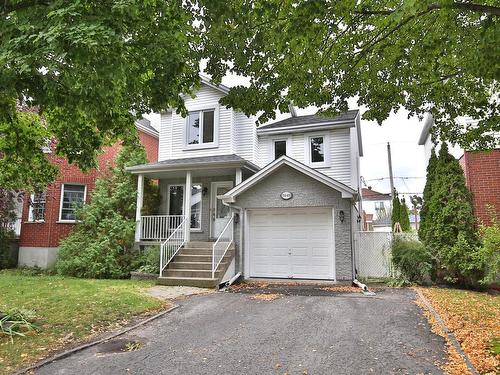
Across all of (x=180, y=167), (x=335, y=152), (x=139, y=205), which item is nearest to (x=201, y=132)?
(x=180, y=167)

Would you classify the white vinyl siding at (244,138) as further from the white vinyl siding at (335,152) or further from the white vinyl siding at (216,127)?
the white vinyl siding at (335,152)

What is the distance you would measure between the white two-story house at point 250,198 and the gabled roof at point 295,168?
34 mm

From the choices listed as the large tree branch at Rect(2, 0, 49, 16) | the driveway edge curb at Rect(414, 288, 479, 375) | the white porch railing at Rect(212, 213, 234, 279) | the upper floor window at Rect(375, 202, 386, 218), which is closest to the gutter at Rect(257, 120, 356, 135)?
the white porch railing at Rect(212, 213, 234, 279)

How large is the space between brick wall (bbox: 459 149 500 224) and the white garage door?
15.2ft

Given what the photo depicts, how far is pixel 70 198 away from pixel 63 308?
1079 cm

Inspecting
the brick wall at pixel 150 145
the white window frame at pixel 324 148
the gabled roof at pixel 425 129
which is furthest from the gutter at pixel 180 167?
the gabled roof at pixel 425 129

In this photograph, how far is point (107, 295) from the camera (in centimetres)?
942

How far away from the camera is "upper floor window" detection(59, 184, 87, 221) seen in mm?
17234

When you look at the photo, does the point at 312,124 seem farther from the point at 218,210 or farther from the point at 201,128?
the point at 218,210

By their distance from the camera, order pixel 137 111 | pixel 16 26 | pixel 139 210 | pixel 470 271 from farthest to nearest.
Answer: pixel 139 210
pixel 470 271
pixel 137 111
pixel 16 26

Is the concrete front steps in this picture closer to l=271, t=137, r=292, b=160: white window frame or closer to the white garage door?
the white garage door

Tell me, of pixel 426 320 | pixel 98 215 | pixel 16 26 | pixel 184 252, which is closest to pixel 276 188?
pixel 184 252

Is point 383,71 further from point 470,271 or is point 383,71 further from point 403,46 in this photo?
point 470,271

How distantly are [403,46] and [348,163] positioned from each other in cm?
872
